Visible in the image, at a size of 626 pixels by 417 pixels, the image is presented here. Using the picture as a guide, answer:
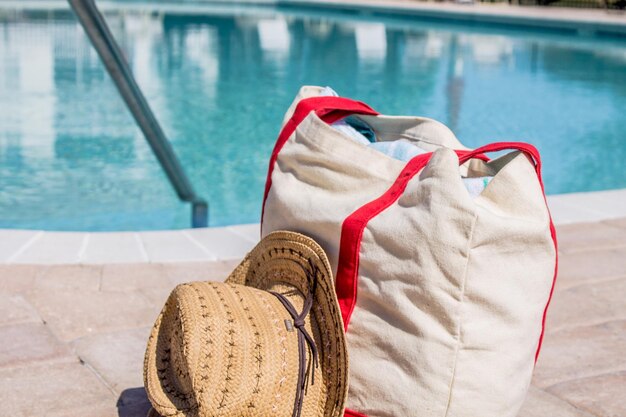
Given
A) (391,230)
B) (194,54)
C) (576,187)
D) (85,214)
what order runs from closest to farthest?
(391,230) → (85,214) → (576,187) → (194,54)

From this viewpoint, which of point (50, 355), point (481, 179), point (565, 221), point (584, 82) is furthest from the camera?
point (584, 82)

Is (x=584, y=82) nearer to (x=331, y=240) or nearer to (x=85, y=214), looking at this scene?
(x=85, y=214)

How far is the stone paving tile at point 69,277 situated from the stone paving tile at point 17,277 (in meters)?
0.02

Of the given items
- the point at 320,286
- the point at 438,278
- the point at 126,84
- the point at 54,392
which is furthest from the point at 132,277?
the point at 438,278

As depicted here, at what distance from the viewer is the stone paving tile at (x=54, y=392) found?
2.07 metres

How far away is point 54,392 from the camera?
2158mm

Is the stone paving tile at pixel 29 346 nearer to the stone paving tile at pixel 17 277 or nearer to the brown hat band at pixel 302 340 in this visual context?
the stone paving tile at pixel 17 277

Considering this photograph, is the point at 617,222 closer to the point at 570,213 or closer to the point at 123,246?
the point at 570,213

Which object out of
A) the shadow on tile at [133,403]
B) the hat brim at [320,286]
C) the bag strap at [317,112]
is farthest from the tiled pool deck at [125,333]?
the bag strap at [317,112]

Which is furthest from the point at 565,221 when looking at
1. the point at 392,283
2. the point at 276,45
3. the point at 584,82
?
the point at 276,45

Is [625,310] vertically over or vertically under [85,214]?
over

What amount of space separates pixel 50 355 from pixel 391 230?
3.75 feet

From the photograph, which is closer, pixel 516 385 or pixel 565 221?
pixel 516 385

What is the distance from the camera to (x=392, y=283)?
166 cm
